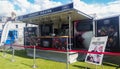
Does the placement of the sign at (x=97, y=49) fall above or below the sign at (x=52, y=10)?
below

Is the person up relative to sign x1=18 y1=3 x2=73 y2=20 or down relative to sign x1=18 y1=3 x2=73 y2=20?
down

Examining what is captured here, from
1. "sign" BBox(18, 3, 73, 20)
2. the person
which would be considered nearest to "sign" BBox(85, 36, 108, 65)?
the person

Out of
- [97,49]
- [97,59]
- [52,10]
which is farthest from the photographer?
[52,10]

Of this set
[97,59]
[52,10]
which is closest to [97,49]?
[97,59]

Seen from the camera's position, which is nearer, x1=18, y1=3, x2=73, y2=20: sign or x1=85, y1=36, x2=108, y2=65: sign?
x1=85, y1=36, x2=108, y2=65: sign

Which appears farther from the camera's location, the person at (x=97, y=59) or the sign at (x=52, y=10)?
the sign at (x=52, y=10)

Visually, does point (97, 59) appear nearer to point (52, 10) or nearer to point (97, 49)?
point (97, 49)

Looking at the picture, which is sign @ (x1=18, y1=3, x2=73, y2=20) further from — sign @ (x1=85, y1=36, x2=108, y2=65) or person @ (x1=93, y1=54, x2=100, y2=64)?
person @ (x1=93, y1=54, x2=100, y2=64)

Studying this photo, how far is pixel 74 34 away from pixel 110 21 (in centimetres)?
320

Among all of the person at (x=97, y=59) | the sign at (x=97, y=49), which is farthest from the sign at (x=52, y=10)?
the person at (x=97, y=59)

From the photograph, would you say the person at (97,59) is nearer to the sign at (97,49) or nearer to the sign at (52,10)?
the sign at (97,49)

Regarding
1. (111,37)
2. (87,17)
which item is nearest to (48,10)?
(87,17)

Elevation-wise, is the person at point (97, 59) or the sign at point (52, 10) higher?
the sign at point (52, 10)

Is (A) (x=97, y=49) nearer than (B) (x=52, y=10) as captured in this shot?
Yes
